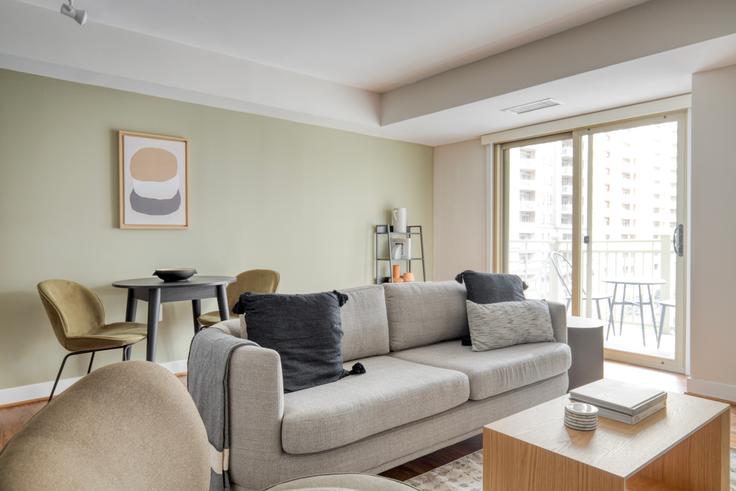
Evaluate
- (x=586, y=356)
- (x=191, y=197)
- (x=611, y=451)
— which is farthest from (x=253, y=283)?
(x=611, y=451)

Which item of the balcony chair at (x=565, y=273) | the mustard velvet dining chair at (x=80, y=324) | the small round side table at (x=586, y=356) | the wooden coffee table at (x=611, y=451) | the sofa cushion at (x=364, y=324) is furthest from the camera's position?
the balcony chair at (x=565, y=273)

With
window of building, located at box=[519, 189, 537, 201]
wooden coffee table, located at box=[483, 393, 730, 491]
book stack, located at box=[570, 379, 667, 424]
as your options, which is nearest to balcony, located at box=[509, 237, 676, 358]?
window of building, located at box=[519, 189, 537, 201]

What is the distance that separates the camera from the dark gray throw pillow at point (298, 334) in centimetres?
214

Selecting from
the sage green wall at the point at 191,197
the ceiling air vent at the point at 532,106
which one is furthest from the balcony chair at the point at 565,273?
the sage green wall at the point at 191,197

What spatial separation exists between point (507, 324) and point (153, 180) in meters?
2.91

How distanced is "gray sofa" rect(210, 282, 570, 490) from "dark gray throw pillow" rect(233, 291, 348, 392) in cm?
8

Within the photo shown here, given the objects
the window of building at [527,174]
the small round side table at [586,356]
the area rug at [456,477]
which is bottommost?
the area rug at [456,477]

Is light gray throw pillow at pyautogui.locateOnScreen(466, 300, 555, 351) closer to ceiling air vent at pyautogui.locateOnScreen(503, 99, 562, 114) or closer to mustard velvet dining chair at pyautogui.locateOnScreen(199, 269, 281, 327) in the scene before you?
mustard velvet dining chair at pyautogui.locateOnScreen(199, 269, 281, 327)

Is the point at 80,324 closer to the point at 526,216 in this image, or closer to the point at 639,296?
the point at 526,216

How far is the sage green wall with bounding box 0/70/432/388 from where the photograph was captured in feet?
11.0

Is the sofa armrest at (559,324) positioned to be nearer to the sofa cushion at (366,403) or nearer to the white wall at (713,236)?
the sofa cushion at (366,403)

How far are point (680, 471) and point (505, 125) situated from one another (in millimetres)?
3777

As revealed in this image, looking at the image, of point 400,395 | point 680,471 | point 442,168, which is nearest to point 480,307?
point 400,395

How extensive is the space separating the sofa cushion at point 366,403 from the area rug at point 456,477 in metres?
0.29
